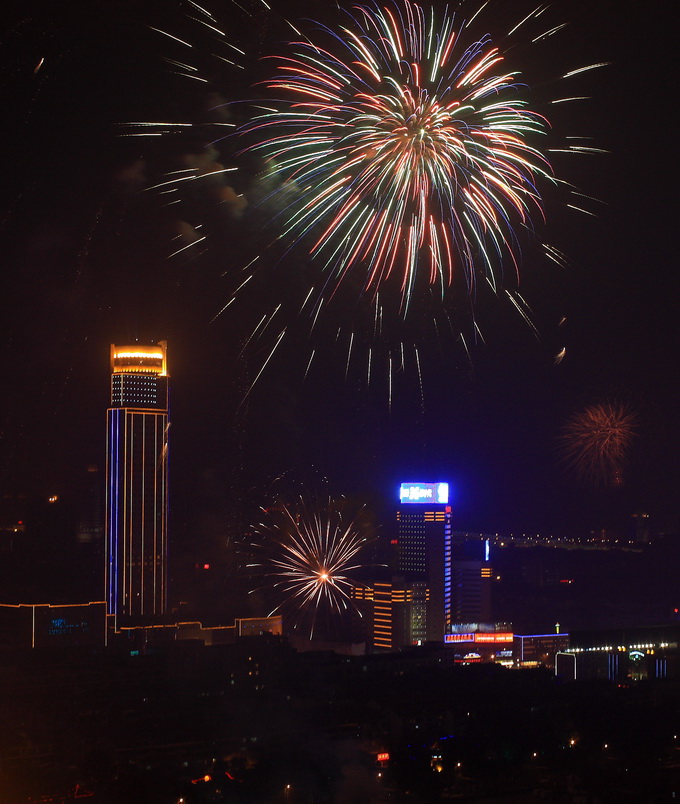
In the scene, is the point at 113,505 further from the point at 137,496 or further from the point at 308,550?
the point at 308,550

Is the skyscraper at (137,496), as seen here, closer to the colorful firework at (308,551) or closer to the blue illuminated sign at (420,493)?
the colorful firework at (308,551)

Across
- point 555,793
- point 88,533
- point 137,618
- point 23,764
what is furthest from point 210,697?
point 88,533

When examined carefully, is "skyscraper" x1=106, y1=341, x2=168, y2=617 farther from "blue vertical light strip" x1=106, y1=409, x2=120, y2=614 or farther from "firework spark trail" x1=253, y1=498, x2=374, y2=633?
"firework spark trail" x1=253, y1=498, x2=374, y2=633

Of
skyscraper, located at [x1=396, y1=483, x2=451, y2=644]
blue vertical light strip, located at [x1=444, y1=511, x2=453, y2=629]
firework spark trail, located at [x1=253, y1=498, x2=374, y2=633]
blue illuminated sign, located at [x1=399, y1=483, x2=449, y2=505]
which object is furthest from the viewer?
blue illuminated sign, located at [x1=399, y1=483, x2=449, y2=505]

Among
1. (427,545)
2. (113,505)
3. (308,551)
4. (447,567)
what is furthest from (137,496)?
(447,567)

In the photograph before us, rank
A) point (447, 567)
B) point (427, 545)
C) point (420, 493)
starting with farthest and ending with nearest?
point (427, 545)
point (447, 567)
point (420, 493)

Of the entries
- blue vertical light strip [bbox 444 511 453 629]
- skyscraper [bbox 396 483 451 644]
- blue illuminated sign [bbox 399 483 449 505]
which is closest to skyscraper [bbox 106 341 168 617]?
skyscraper [bbox 396 483 451 644]

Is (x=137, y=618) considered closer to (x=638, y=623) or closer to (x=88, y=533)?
(x=88, y=533)

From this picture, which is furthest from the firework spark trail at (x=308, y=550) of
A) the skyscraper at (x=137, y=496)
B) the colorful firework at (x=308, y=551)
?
the skyscraper at (x=137, y=496)
